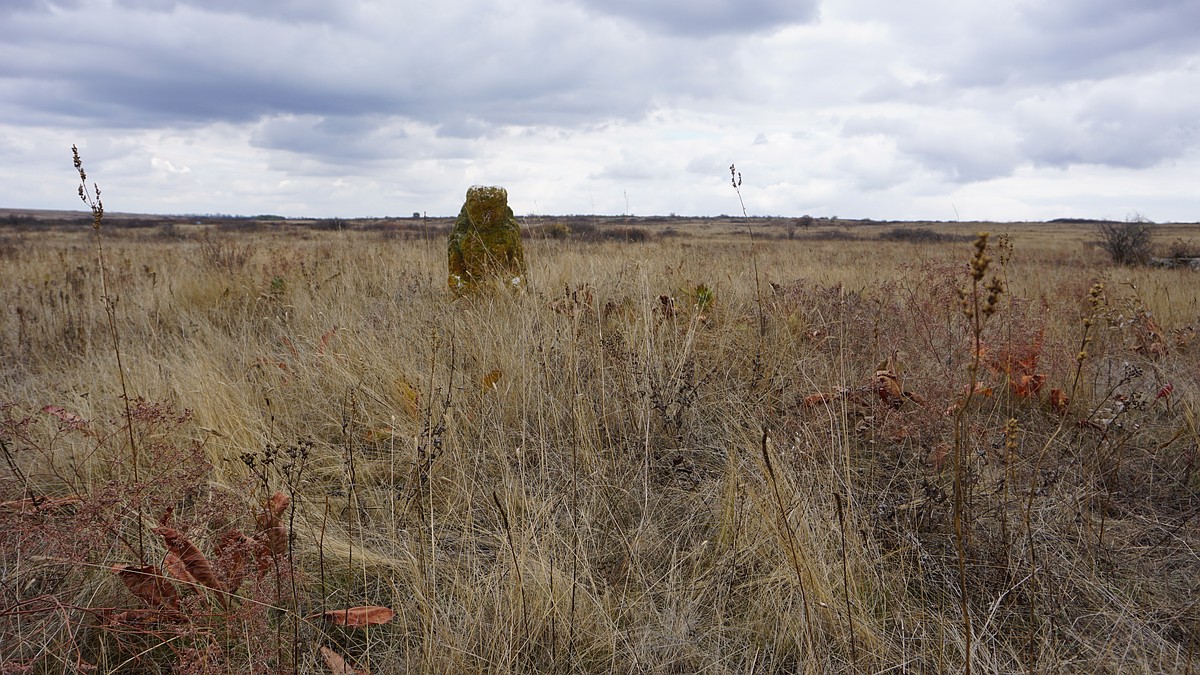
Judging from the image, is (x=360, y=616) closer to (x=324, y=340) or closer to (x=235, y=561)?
(x=235, y=561)

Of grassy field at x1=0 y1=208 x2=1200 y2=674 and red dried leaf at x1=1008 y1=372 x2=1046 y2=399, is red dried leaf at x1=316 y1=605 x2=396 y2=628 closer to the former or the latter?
grassy field at x1=0 y1=208 x2=1200 y2=674

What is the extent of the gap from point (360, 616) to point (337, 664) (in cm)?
15

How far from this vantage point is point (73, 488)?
8.09 feet

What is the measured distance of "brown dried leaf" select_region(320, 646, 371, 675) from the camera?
164 centimetres

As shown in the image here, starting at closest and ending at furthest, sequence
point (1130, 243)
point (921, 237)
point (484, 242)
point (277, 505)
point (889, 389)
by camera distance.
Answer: point (277, 505) < point (889, 389) < point (484, 242) < point (1130, 243) < point (921, 237)

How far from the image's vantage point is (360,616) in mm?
1802

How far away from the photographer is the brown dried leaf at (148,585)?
1.78 meters

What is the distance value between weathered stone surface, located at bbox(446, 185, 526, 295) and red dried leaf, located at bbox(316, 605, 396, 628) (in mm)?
3875

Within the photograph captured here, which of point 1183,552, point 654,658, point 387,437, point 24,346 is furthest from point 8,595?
point 24,346

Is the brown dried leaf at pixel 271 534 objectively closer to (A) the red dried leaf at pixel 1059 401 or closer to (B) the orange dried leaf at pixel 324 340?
(B) the orange dried leaf at pixel 324 340

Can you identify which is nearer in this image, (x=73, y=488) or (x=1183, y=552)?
(x=1183, y=552)

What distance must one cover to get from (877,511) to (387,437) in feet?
6.84

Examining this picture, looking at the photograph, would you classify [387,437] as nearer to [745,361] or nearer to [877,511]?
[745,361]

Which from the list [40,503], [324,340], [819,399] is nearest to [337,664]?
[40,503]
